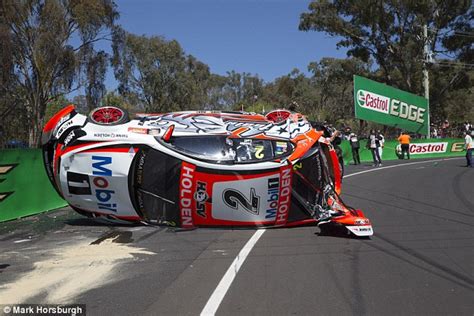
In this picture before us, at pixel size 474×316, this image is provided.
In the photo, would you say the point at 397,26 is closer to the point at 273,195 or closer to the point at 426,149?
the point at 426,149

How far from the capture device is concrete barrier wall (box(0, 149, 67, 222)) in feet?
31.7

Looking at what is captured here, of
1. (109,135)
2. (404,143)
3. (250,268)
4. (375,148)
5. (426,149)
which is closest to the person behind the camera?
(250,268)

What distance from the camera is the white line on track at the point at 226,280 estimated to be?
4.73 meters

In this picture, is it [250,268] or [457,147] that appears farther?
[457,147]

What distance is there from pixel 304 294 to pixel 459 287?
1.66m

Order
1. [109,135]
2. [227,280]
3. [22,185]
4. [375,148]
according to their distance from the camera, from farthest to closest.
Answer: [375,148], [22,185], [109,135], [227,280]

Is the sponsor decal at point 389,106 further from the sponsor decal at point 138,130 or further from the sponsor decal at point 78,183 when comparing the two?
the sponsor decal at point 78,183

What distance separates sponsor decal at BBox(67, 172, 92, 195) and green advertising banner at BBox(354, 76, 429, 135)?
86.2ft

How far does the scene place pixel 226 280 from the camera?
18.3 ft

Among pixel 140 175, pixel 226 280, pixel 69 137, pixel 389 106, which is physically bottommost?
pixel 226 280

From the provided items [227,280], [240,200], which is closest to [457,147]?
[240,200]

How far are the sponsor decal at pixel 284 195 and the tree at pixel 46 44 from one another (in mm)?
25507

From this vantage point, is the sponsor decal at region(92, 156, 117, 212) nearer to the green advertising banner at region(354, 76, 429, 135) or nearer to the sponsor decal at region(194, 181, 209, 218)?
the sponsor decal at region(194, 181, 209, 218)

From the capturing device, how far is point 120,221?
332 inches
